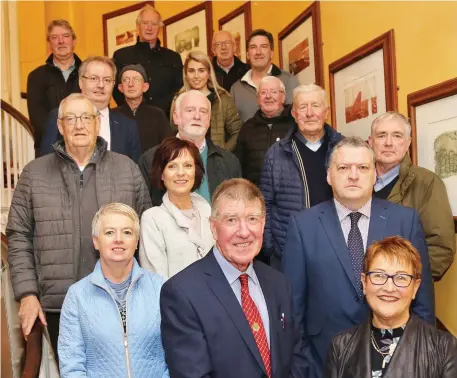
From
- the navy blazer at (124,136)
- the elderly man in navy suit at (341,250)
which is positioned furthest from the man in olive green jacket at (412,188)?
the navy blazer at (124,136)

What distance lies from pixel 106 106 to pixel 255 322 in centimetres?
222

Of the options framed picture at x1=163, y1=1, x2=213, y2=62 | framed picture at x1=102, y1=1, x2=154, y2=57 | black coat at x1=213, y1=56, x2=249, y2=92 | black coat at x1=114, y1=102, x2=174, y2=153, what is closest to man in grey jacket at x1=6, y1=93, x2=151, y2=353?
black coat at x1=114, y1=102, x2=174, y2=153

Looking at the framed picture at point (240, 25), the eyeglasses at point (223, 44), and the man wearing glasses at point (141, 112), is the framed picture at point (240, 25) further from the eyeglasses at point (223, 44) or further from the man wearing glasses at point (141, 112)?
the man wearing glasses at point (141, 112)

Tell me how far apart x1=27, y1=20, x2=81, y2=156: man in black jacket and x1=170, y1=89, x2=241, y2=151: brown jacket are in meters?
1.10

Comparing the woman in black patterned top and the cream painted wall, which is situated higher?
the cream painted wall

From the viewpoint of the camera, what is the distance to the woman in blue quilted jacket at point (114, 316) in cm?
288

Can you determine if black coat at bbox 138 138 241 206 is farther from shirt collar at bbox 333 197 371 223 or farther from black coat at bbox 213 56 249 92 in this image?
black coat at bbox 213 56 249 92

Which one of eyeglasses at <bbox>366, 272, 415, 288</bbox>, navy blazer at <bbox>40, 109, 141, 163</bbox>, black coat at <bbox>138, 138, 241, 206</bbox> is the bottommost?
eyeglasses at <bbox>366, 272, 415, 288</bbox>

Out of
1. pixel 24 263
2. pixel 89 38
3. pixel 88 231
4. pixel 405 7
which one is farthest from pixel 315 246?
pixel 89 38

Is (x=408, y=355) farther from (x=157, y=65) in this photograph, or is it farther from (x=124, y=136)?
(x=157, y=65)

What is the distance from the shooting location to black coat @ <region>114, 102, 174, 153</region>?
472cm

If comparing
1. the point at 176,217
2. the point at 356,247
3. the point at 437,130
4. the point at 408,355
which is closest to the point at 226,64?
the point at 437,130

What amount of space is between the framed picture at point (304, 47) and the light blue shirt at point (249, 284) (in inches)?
136

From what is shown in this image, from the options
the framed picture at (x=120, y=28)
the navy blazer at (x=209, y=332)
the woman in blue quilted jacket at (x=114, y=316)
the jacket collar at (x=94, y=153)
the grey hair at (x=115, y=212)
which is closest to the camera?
the navy blazer at (x=209, y=332)
